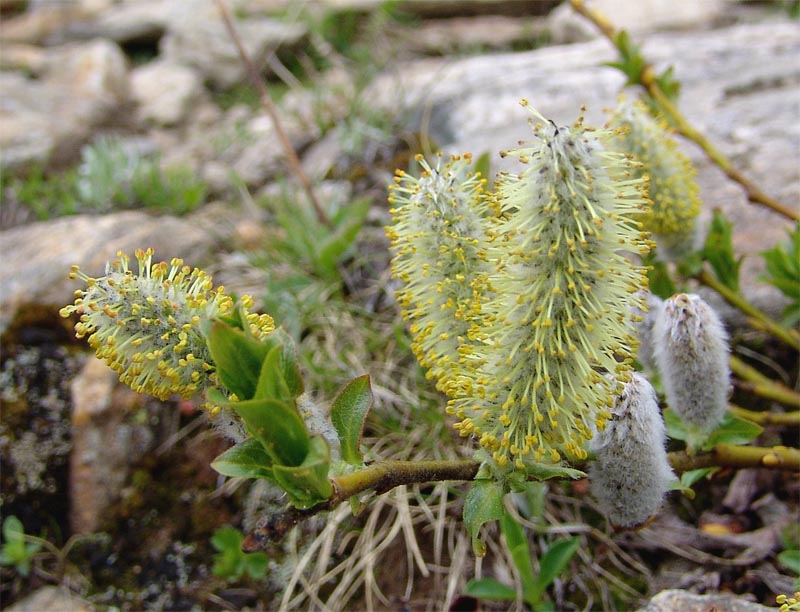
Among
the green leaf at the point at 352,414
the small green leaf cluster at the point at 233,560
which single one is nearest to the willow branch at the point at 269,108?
the small green leaf cluster at the point at 233,560

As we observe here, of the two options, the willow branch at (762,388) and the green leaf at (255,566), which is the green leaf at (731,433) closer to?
the willow branch at (762,388)

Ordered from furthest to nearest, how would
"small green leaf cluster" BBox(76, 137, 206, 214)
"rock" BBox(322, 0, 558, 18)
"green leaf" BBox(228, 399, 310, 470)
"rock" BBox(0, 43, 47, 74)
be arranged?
1. "rock" BBox(0, 43, 47, 74)
2. "rock" BBox(322, 0, 558, 18)
3. "small green leaf cluster" BBox(76, 137, 206, 214)
4. "green leaf" BBox(228, 399, 310, 470)

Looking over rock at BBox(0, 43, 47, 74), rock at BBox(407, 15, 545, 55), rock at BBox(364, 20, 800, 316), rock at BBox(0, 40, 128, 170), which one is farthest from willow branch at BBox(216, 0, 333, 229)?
rock at BBox(0, 43, 47, 74)

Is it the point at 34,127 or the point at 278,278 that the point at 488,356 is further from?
the point at 34,127

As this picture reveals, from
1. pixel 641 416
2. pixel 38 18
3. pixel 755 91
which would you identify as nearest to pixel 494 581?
pixel 641 416

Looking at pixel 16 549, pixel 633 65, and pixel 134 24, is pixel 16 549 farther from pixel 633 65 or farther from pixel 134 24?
pixel 134 24

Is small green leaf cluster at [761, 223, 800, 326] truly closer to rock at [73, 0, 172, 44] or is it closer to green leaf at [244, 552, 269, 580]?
green leaf at [244, 552, 269, 580]
